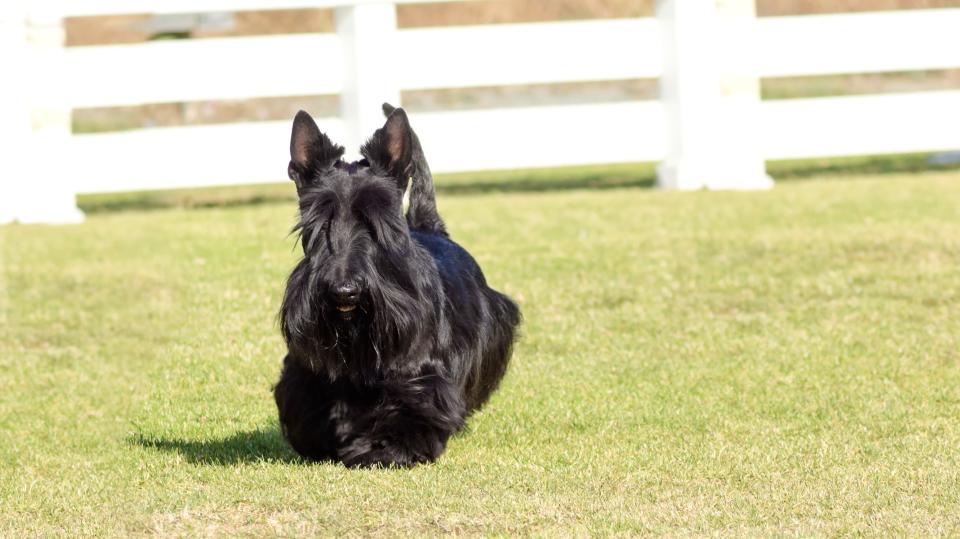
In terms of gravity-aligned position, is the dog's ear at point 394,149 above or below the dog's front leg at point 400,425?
above

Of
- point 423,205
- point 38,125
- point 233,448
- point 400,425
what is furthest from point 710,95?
point 400,425

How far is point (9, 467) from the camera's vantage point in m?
7.15

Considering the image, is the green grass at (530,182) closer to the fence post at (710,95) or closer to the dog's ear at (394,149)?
the fence post at (710,95)

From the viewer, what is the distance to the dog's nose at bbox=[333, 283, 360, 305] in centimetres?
592

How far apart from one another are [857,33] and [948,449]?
10.1 metres

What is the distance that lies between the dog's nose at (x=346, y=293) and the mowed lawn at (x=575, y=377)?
29.8 inches

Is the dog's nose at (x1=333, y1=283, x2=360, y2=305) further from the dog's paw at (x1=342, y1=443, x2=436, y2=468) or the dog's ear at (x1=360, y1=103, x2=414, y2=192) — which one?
the dog's paw at (x1=342, y1=443, x2=436, y2=468)

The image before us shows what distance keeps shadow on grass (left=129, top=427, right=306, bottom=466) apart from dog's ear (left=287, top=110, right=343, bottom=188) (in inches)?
51.2

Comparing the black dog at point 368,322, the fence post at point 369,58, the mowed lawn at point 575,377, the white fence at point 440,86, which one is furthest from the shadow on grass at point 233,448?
the white fence at point 440,86

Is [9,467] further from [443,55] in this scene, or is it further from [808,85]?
[808,85]

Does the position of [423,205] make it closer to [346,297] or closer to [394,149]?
[394,149]

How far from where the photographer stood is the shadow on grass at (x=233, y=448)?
6.94m

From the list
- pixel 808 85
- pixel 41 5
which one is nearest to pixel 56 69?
pixel 41 5

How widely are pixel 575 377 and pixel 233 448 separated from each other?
238 cm
